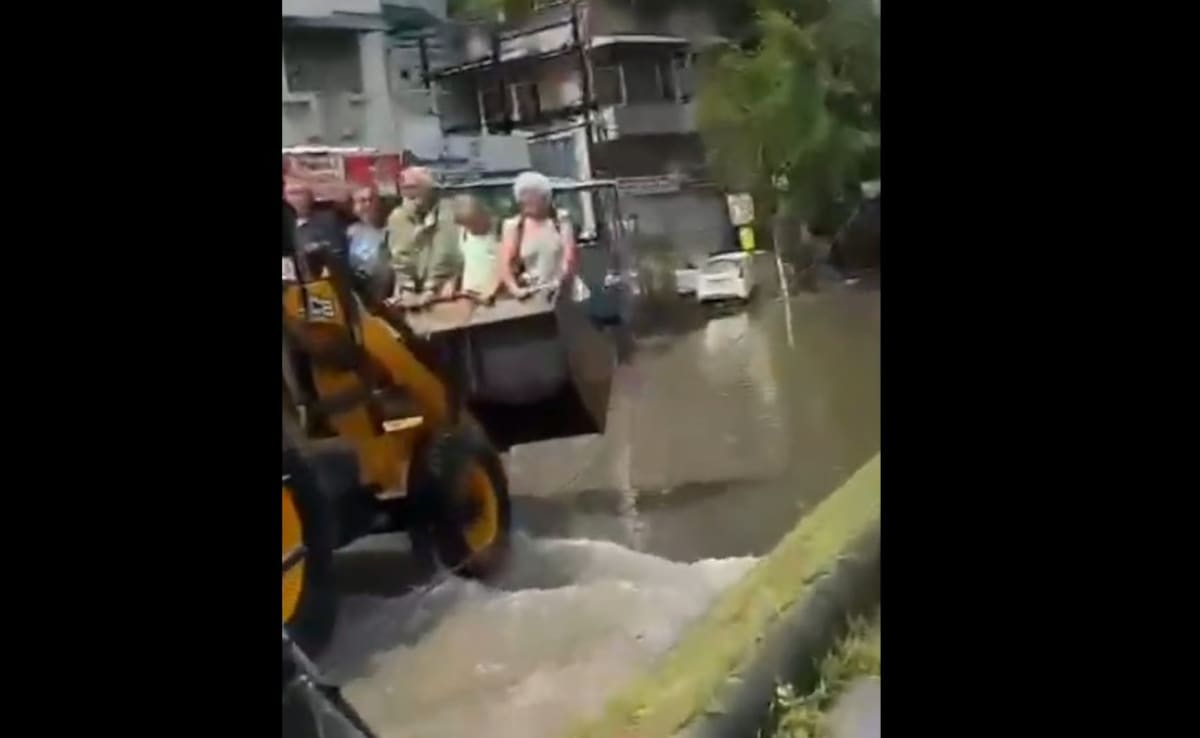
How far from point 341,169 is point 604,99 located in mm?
207

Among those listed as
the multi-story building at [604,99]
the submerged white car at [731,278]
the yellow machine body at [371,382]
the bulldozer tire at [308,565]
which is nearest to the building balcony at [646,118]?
the multi-story building at [604,99]

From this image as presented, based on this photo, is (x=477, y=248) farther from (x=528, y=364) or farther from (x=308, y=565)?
(x=308, y=565)

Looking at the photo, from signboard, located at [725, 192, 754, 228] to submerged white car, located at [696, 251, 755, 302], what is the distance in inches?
1.0

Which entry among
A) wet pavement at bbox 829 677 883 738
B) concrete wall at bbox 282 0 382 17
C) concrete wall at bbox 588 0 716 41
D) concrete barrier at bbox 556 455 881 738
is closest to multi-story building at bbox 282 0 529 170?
concrete wall at bbox 282 0 382 17

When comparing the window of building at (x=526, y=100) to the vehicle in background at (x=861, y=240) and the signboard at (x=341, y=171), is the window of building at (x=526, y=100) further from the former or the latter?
the vehicle in background at (x=861, y=240)

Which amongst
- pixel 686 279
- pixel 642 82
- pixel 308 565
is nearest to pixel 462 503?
pixel 308 565

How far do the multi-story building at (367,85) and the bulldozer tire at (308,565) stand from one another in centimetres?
25

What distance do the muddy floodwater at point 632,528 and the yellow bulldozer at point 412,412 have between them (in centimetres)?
2

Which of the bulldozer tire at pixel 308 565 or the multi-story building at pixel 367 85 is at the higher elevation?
the multi-story building at pixel 367 85

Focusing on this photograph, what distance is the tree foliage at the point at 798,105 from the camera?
3.67ft

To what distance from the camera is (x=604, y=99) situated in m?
1.12

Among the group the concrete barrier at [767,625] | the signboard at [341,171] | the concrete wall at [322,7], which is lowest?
the concrete barrier at [767,625]
